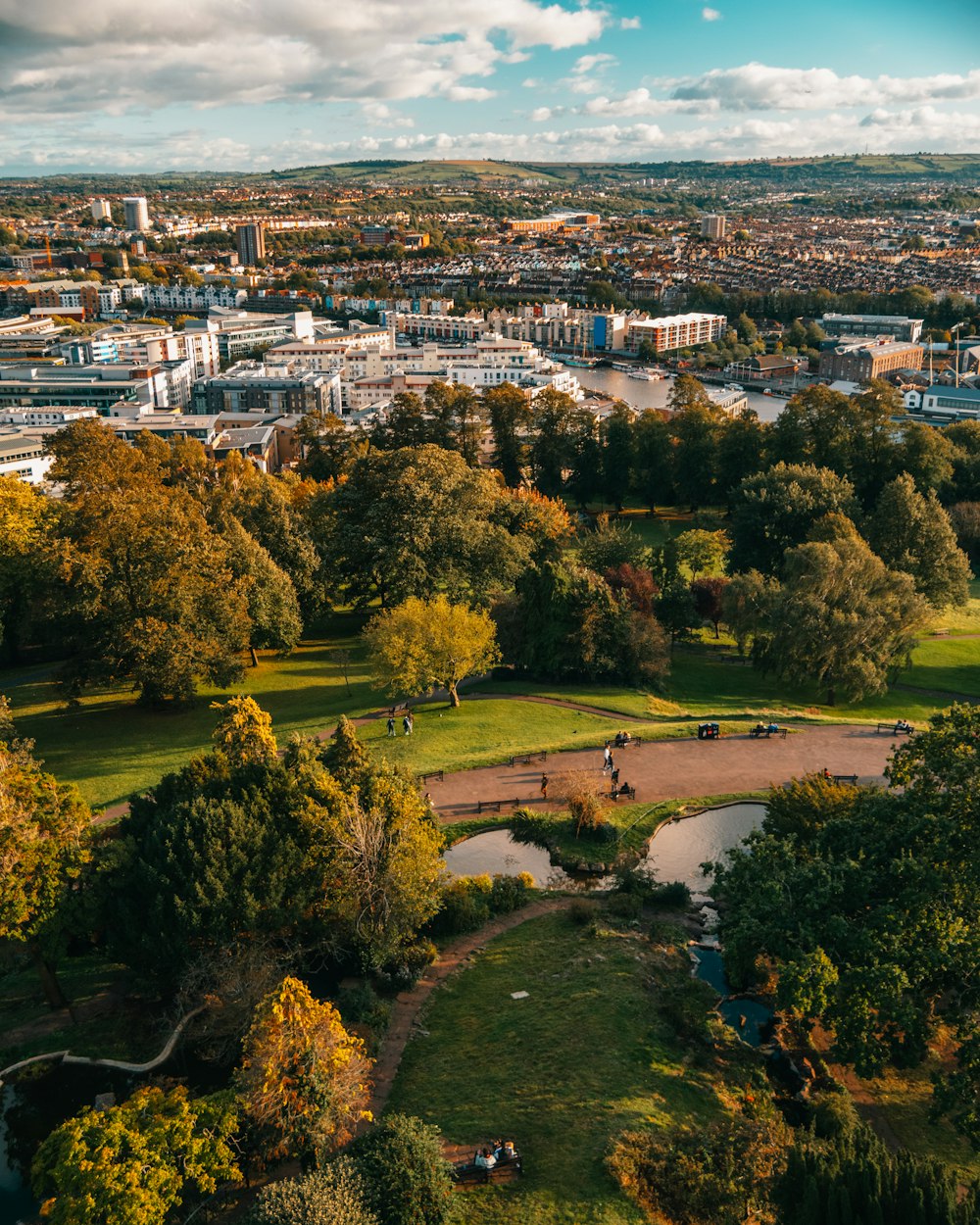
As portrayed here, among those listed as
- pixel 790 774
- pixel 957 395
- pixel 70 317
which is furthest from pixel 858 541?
pixel 70 317

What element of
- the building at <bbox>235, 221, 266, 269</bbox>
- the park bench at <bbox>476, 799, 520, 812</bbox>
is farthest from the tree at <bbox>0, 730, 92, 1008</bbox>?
the building at <bbox>235, 221, 266, 269</bbox>

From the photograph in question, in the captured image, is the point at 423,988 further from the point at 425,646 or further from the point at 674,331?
the point at 674,331

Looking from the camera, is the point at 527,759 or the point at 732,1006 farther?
the point at 527,759

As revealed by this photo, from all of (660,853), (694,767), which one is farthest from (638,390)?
(660,853)

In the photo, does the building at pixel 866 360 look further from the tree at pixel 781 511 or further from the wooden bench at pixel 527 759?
the wooden bench at pixel 527 759

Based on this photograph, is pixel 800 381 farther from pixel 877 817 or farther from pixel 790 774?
pixel 877 817

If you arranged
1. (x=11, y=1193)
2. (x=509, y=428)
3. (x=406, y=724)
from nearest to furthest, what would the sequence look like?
(x=11, y=1193), (x=406, y=724), (x=509, y=428)

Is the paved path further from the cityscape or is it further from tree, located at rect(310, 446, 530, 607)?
tree, located at rect(310, 446, 530, 607)
